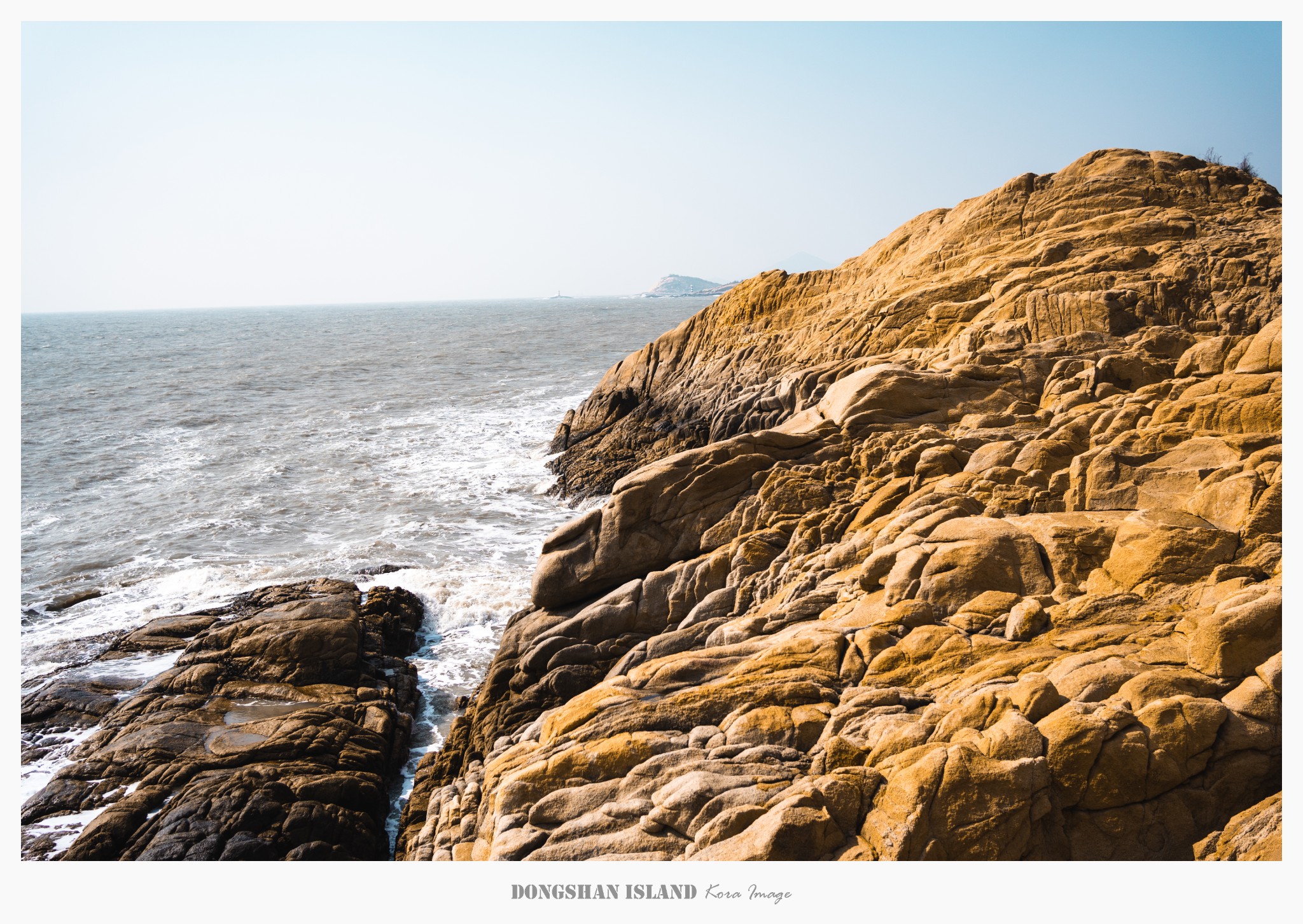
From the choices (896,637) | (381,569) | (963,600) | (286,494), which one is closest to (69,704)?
(381,569)

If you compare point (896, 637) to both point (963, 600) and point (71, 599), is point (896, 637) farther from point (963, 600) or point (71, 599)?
point (71, 599)

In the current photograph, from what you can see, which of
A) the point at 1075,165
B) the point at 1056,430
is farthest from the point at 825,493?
the point at 1075,165

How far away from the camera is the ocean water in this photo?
782 inches

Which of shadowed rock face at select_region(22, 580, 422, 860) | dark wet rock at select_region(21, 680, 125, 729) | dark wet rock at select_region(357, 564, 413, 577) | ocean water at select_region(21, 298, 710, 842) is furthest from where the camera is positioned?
dark wet rock at select_region(357, 564, 413, 577)

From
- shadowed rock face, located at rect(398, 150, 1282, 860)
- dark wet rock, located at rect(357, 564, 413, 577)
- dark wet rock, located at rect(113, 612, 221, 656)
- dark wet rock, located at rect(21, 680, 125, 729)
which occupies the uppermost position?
shadowed rock face, located at rect(398, 150, 1282, 860)

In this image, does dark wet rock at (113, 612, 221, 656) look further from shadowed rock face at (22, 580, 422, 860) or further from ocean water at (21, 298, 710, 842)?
ocean water at (21, 298, 710, 842)

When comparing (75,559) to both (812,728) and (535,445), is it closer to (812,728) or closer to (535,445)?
(535,445)

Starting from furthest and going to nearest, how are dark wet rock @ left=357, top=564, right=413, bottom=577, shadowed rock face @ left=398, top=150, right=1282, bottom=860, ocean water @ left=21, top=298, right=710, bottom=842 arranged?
dark wet rock @ left=357, top=564, right=413, bottom=577 < ocean water @ left=21, top=298, right=710, bottom=842 < shadowed rock face @ left=398, top=150, right=1282, bottom=860

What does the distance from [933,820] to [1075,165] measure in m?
22.4

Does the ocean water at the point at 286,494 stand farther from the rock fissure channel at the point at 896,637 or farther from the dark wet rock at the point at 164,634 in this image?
the rock fissure channel at the point at 896,637

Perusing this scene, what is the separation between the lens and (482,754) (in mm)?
12703

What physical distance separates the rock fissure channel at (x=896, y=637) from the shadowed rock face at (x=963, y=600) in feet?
0.16

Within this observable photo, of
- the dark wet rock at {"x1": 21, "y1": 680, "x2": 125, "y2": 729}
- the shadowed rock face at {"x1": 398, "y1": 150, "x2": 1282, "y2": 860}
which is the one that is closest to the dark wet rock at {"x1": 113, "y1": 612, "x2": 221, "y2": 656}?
the dark wet rock at {"x1": 21, "y1": 680, "x2": 125, "y2": 729}

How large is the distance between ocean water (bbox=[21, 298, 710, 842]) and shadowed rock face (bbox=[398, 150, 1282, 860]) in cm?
612
